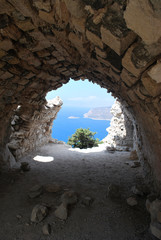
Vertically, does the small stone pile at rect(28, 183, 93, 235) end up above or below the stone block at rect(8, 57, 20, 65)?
below

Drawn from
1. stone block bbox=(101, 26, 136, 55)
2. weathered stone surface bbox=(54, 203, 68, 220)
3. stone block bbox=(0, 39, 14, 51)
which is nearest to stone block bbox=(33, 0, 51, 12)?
stone block bbox=(101, 26, 136, 55)

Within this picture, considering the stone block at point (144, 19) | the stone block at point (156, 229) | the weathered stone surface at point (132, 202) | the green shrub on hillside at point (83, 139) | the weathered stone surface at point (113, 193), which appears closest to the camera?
the stone block at point (144, 19)

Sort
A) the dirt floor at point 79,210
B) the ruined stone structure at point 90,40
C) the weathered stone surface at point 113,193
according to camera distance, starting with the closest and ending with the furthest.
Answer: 1. the ruined stone structure at point 90,40
2. the dirt floor at point 79,210
3. the weathered stone surface at point 113,193

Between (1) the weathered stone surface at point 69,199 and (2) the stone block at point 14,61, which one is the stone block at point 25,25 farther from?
(1) the weathered stone surface at point 69,199

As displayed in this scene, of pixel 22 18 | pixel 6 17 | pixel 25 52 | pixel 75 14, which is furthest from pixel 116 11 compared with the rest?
pixel 25 52

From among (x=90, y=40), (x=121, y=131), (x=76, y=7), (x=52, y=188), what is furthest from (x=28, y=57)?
(x=121, y=131)

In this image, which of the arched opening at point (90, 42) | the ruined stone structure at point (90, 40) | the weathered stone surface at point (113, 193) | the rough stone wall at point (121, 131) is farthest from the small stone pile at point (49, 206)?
the rough stone wall at point (121, 131)

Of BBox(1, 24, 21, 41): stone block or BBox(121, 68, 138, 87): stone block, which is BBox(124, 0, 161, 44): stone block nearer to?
BBox(121, 68, 138, 87): stone block

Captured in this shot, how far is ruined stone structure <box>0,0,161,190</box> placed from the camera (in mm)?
813

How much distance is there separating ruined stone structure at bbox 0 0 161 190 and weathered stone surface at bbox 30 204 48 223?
1.67 m

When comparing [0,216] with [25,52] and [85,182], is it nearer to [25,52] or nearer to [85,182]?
[85,182]

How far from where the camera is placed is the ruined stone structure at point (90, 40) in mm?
813

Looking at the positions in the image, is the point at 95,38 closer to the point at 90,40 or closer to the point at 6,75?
the point at 90,40

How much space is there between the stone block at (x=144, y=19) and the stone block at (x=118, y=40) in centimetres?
13
